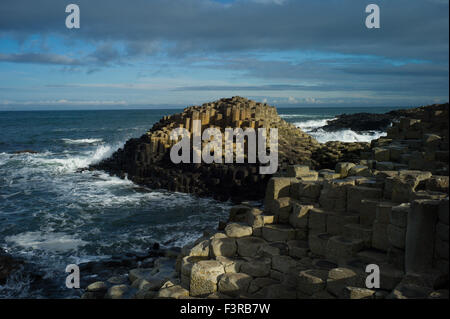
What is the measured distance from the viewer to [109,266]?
10594 mm

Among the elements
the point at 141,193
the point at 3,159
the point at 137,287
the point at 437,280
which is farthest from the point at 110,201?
the point at 3,159

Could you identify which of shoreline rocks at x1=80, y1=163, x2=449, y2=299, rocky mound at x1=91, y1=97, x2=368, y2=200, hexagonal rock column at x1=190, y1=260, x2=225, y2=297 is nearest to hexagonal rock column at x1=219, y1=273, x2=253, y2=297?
shoreline rocks at x1=80, y1=163, x2=449, y2=299

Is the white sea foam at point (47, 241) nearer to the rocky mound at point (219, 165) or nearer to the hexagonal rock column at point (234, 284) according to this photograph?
the hexagonal rock column at point (234, 284)

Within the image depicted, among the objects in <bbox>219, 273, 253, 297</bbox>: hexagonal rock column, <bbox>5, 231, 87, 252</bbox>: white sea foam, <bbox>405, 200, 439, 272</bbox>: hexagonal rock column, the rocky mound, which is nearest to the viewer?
<bbox>405, 200, 439, 272</bbox>: hexagonal rock column

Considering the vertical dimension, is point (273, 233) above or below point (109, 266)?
above

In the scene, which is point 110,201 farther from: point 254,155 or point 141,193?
point 254,155

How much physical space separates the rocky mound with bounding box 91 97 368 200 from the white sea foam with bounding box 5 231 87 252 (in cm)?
743

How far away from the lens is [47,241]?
12.4 m

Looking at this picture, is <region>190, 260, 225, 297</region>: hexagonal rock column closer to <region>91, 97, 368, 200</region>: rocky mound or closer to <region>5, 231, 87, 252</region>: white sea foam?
<region>5, 231, 87, 252</region>: white sea foam

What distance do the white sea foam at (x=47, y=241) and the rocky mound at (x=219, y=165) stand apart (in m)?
7.43

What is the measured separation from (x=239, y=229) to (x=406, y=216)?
379 cm

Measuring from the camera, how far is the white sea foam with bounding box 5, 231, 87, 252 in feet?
39.2

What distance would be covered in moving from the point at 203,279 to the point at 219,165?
40.6ft
